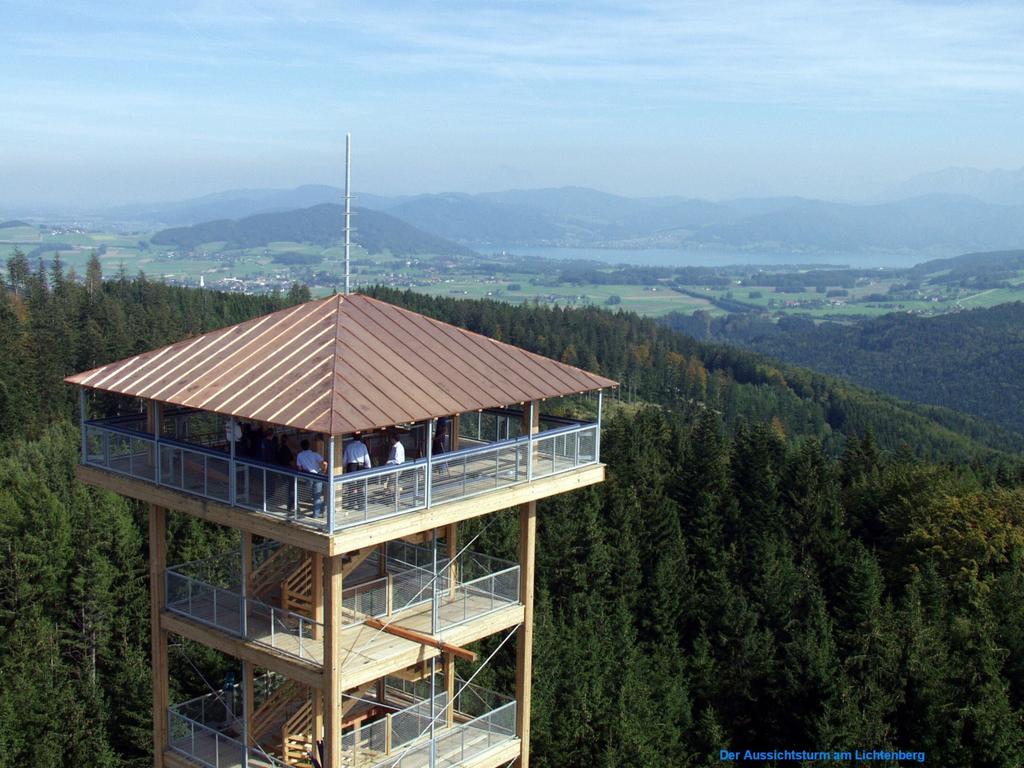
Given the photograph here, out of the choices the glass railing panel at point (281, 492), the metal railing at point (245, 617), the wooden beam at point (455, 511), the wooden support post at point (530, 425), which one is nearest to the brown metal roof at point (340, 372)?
the wooden support post at point (530, 425)

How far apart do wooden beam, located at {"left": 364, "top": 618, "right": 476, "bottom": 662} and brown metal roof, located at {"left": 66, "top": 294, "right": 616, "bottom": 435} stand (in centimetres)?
418

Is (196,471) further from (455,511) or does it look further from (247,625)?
(455,511)

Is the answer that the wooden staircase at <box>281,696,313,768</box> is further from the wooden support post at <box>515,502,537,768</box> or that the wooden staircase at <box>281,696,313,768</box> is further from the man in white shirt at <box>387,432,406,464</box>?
the man in white shirt at <box>387,432,406,464</box>

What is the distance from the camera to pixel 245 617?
1884 centimetres

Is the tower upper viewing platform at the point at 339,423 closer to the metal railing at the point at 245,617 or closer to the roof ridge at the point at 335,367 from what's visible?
the roof ridge at the point at 335,367

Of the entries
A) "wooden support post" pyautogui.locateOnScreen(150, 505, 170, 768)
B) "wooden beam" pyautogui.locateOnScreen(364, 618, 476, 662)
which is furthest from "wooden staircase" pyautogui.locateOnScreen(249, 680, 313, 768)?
"wooden support post" pyautogui.locateOnScreen(150, 505, 170, 768)

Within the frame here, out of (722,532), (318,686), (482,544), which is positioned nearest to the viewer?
(318,686)

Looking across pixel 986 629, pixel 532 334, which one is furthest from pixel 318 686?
pixel 532 334

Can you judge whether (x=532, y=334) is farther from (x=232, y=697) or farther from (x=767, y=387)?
(x=232, y=697)

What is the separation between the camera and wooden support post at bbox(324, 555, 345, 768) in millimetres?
16953

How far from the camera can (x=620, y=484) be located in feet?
190

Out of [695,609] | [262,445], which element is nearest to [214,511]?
[262,445]

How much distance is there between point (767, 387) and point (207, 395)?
464 feet

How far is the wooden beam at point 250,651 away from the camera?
698 inches
